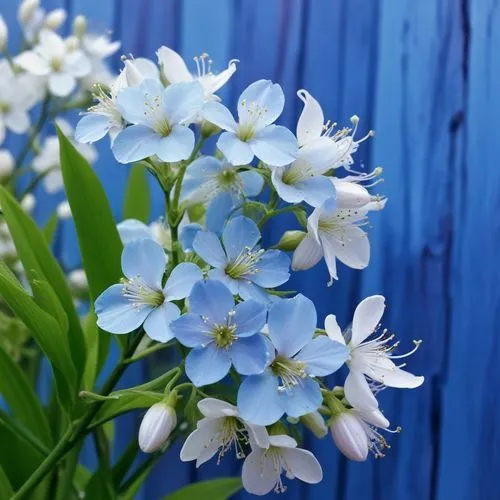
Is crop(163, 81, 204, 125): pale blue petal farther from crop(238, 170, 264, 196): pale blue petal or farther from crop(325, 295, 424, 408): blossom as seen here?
crop(325, 295, 424, 408): blossom

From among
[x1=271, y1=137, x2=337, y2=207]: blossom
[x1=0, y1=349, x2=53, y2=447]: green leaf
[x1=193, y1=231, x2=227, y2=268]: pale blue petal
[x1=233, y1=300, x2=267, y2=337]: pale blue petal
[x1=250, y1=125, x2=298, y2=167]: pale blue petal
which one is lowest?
[x1=0, y1=349, x2=53, y2=447]: green leaf

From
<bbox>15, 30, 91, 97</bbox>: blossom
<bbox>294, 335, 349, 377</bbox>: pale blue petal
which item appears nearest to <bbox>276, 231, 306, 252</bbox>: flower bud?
<bbox>294, 335, 349, 377</bbox>: pale blue petal

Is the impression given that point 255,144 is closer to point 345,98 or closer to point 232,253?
point 232,253

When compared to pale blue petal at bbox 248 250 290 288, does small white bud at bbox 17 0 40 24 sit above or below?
above

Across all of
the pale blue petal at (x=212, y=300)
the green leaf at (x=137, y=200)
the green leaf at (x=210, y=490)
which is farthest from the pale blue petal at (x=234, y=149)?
the green leaf at (x=210, y=490)

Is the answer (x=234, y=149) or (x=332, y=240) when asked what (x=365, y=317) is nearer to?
(x=332, y=240)

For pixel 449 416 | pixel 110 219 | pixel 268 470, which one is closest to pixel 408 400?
pixel 449 416
